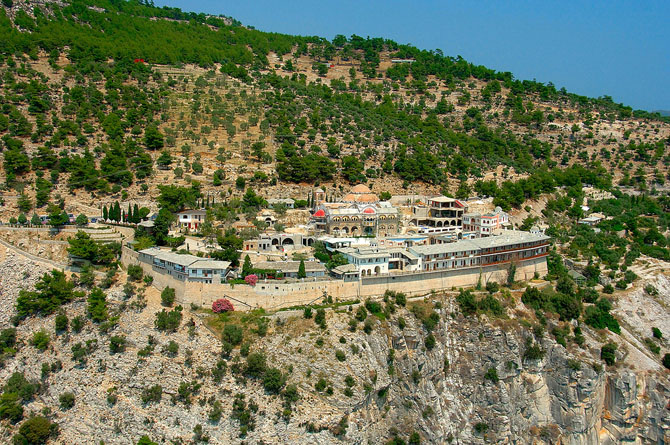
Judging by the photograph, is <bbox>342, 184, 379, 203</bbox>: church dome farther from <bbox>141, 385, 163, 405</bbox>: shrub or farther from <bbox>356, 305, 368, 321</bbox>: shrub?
<bbox>141, 385, 163, 405</bbox>: shrub

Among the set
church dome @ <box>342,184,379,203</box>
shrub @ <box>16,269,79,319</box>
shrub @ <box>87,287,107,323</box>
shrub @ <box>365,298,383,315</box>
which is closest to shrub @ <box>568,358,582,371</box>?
shrub @ <box>365,298,383,315</box>

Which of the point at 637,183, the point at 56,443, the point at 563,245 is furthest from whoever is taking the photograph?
the point at 637,183

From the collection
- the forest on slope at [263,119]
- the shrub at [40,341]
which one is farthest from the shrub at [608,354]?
the shrub at [40,341]

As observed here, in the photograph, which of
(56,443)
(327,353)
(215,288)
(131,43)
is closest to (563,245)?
(327,353)

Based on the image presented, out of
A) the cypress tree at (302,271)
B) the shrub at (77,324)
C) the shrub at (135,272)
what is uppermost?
the cypress tree at (302,271)

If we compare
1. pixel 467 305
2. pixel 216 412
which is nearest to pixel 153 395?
pixel 216 412

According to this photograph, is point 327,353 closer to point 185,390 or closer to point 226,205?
point 185,390

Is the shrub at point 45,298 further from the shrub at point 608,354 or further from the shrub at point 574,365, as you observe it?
the shrub at point 608,354

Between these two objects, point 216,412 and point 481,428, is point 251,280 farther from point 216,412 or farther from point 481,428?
point 481,428
